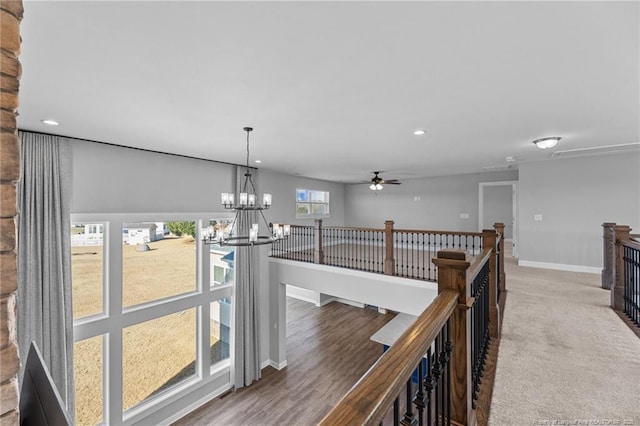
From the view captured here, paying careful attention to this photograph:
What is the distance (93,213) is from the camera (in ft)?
12.9

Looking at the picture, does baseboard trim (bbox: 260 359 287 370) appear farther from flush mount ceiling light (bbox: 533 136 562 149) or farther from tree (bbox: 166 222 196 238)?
flush mount ceiling light (bbox: 533 136 562 149)

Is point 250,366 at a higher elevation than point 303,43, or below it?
below

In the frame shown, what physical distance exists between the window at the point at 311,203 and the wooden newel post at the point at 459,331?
6.70 metres

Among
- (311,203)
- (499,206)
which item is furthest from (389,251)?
(499,206)

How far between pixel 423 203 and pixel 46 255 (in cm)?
844

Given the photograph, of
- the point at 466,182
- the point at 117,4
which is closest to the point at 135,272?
the point at 117,4

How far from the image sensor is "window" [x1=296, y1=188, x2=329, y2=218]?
811 centimetres

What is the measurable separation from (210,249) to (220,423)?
3055 mm

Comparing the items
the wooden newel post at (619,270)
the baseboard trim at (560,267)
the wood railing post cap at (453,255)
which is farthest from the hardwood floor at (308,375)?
the wood railing post cap at (453,255)

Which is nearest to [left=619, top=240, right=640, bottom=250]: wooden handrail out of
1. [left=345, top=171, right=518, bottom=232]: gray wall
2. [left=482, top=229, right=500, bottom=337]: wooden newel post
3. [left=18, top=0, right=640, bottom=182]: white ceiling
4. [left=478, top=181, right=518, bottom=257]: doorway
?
[left=18, top=0, right=640, bottom=182]: white ceiling

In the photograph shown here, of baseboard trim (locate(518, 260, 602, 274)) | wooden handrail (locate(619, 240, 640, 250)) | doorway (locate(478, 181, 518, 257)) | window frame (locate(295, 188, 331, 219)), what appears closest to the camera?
wooden handrail (locate(619, 240, 640, 250))

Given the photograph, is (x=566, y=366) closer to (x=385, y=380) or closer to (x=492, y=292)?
Answer: (x=492, y=292)

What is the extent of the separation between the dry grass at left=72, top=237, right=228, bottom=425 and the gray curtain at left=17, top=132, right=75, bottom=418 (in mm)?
446

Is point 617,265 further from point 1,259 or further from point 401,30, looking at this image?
point 1,259
